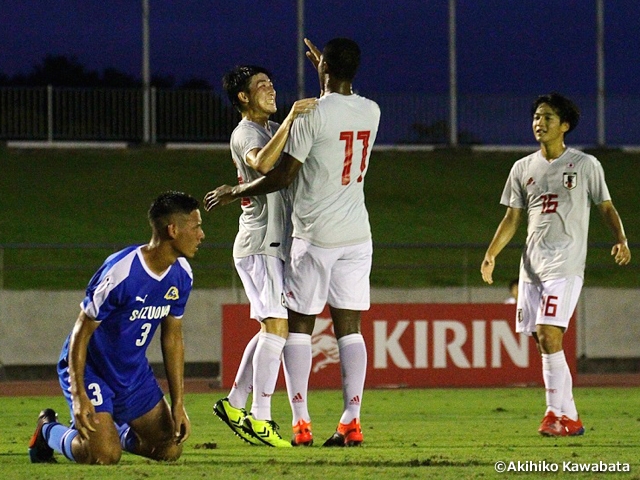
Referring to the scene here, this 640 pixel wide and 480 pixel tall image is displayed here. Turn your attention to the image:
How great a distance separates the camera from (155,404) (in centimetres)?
685

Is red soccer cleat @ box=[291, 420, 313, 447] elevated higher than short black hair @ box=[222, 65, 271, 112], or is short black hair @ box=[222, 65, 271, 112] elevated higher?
short black hair @ box=[222, 65, 271, 112]

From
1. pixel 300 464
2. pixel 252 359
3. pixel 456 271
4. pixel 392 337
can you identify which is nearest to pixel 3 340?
pixel 392 337

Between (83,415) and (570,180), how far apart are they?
4.08 meters

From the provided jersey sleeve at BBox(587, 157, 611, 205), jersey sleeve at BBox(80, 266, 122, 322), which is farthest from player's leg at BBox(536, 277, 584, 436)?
jersey sleeve at BBox(80, 266, 122, 322)

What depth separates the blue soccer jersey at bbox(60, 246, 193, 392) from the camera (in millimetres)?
6258

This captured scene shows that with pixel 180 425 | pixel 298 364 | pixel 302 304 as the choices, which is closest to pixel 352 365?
pixel 298 364

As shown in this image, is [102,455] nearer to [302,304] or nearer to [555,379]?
[302,304]

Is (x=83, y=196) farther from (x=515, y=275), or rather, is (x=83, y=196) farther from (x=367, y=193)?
(x=515, y=275)

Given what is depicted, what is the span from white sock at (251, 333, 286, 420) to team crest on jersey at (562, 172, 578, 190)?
7.97 feet

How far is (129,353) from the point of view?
660cm

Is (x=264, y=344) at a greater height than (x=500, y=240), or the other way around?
(x=500, y=240)

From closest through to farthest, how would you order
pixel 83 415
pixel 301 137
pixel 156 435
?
pixel 83 415 < pixel 156 435 < pixel 301 137

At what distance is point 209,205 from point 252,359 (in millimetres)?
1065

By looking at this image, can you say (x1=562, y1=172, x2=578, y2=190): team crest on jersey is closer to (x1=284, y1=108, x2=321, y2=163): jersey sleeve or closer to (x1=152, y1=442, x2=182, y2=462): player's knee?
(x1=284, y1=108, x2=321, y2=163): jersey sleeve
